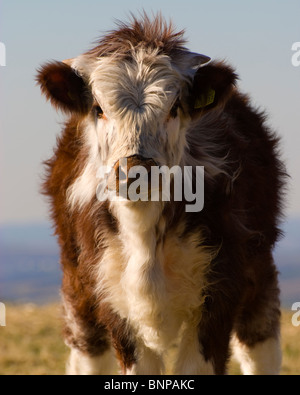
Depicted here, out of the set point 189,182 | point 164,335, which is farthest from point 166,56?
point 164,335

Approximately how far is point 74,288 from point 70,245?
43 centimetres

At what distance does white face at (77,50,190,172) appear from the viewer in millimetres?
5617

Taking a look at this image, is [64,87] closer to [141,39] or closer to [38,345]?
[141,39]

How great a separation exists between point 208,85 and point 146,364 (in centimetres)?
208

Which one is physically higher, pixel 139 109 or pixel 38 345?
pixel 139 109

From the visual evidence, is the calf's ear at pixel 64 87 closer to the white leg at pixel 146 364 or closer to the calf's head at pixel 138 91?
the calf's head at pixel 138 91

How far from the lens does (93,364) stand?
7.58 meters

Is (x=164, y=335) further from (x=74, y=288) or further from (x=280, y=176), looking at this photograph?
(x=280, y=176)

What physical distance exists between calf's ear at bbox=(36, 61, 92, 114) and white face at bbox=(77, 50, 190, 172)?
0.49 ft

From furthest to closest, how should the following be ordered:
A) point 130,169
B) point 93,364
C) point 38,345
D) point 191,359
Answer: point 38,345
point 93,364
point 191,359
point 130,169

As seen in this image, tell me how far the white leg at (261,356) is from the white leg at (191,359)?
1.84 metres

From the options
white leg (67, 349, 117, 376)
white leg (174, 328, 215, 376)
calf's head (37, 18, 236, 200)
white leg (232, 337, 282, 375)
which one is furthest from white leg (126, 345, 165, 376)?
white leg (232, 337, 282, 375)

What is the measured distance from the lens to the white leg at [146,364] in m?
6.30

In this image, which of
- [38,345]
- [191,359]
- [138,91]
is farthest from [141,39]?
[38,345]
